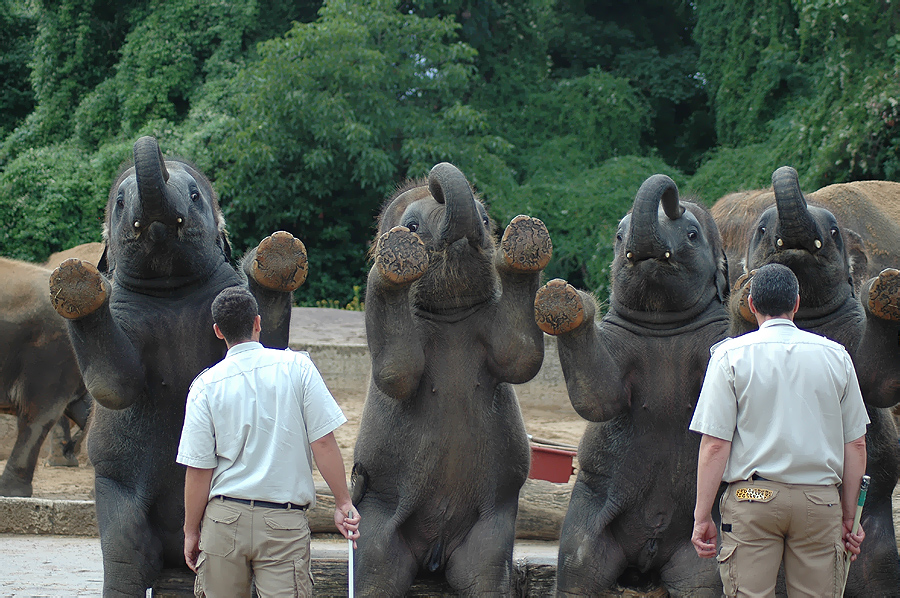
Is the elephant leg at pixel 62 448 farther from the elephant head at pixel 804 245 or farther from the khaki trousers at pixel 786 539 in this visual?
the khaki trousers at pixel 786 539

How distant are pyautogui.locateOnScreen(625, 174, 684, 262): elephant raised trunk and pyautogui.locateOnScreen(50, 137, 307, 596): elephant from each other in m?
1.30

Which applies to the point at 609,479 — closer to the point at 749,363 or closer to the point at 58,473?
the point at 749,363

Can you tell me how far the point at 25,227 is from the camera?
15469 millimetres

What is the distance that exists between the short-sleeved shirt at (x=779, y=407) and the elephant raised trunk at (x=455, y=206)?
1.08m

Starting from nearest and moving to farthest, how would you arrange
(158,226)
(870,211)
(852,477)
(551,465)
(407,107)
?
(852,477)
(158,226)
(551,465)
(870,211)
(407,107)

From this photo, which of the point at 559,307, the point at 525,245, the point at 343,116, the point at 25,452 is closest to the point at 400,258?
the point at 525,245

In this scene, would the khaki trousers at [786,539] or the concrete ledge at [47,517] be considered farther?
the concrete ledge at [47,517]

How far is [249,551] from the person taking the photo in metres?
3.24


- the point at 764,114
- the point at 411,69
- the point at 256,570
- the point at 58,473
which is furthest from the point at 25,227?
the point at 256,570

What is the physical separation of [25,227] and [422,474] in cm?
1358

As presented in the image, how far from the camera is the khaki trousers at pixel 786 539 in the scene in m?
3.20

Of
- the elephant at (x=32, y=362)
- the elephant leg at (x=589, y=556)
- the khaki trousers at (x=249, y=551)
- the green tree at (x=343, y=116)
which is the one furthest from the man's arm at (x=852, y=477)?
the green tree at (x=343, y=116)

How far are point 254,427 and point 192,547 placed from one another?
19.0 inches

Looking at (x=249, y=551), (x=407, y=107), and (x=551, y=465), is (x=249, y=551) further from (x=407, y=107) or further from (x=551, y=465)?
(x=407, y=107)
